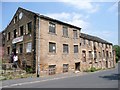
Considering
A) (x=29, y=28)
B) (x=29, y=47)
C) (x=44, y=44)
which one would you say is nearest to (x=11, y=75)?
(x=29, y=47)

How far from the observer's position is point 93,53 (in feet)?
125

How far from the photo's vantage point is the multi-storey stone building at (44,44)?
76.7ft

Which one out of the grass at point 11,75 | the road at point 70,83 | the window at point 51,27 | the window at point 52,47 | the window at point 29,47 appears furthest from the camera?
the window at point 51,27

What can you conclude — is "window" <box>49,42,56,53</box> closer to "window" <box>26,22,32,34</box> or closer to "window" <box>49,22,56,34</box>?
"window" <box>49,22,56,34</box>

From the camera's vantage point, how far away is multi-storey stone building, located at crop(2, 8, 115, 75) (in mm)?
23391

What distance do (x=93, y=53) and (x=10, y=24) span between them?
17.9 metres

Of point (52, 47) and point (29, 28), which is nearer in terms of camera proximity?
point (29, 28)

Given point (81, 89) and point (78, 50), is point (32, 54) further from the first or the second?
point (81, 89)

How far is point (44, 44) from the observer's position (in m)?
23.8

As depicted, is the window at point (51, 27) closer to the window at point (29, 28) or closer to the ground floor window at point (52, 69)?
the window at point (29, 28)

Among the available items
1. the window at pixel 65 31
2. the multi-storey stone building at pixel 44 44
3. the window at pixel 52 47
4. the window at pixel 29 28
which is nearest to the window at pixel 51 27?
the multi-storey stone building at pixel 44 44

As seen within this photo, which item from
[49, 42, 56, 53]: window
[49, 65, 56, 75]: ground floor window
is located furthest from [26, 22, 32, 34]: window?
[49, 65, 56, 75]: ground floor window

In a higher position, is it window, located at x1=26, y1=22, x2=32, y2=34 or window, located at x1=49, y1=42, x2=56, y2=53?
window, located at x1=26, y1=22, x2=32, y2=34

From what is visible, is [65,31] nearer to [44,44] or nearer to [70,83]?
[44,44]
